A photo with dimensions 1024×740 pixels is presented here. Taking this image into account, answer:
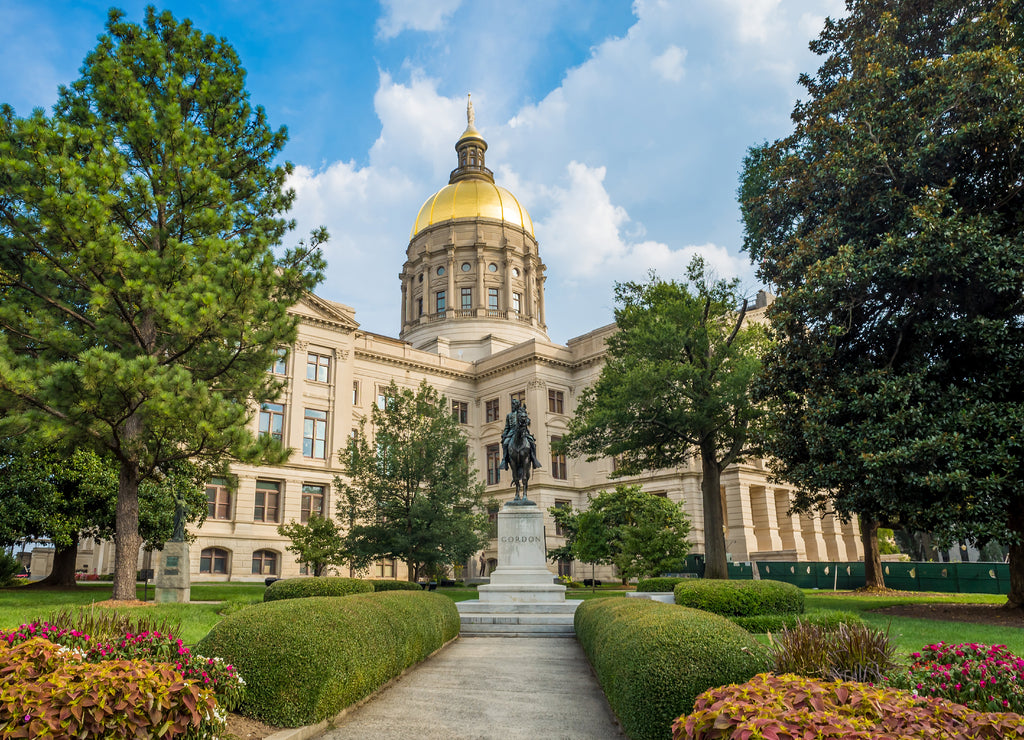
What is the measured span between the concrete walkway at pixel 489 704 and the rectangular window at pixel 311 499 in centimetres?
3827

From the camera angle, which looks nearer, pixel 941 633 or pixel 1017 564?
pixel 941 633

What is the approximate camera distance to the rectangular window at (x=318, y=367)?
50.5 meters

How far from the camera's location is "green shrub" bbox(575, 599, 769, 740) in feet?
19.9

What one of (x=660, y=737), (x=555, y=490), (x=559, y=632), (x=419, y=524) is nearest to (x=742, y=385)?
(x=559, y=632)

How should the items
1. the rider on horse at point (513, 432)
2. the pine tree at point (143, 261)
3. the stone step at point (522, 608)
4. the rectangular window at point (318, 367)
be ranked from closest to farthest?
the pine tree at point (143, 261), the stone step at point (522, 608), the rider on horse at point (513, 432), the rectangular window at point (318, 367)

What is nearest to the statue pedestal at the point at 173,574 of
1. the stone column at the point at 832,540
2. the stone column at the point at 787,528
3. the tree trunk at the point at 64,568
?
the tree trunk at the point at 64,568

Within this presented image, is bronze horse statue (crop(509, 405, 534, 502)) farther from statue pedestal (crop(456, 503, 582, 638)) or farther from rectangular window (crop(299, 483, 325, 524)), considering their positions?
rectangular window (crop(299, 483, 325, 524))

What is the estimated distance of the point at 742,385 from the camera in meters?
24.4

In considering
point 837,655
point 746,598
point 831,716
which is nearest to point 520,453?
point 746,598

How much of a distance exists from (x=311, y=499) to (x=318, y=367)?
9.53m

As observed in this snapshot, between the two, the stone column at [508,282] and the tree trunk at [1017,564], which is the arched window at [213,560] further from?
the tree trunk at [1017,564]

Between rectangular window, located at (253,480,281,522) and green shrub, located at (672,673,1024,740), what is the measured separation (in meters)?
46.1

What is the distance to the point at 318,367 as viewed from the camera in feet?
167

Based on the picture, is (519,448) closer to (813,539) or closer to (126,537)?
(126,537)
